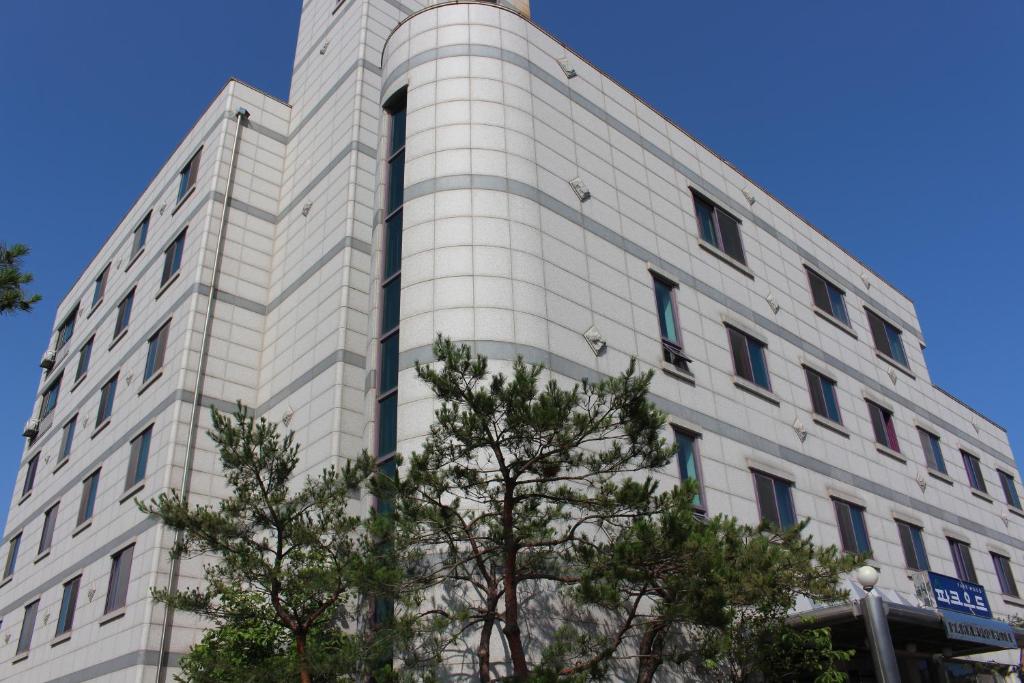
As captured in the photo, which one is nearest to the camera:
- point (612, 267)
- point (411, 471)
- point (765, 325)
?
point (411, 471)

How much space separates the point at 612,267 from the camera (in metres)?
21.8

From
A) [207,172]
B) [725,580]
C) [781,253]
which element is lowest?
[725,580]

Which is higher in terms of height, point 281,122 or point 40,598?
point 281,122

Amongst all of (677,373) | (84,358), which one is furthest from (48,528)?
(677,373)

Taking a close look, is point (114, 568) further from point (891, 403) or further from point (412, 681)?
point (891, 403)

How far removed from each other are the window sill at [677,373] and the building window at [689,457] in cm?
141

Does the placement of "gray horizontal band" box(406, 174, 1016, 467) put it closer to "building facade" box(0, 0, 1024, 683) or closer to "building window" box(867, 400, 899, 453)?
"building facade" box(0, 0, 1024, 683)

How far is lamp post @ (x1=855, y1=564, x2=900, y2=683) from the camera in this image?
11680 millimetres

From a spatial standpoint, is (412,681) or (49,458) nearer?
(412,681)

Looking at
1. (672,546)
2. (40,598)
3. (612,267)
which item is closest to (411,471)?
(672,546)

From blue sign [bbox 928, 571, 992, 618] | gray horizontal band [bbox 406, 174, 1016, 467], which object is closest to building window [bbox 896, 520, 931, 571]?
gray horizontal band [bbox 406, 174, 1016, 467]

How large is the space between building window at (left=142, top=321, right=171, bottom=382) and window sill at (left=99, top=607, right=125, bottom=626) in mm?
6548

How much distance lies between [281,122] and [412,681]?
21.7m

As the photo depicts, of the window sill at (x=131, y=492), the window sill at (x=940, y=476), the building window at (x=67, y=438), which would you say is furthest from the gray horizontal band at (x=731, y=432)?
the building window at (x=67, y=438)
